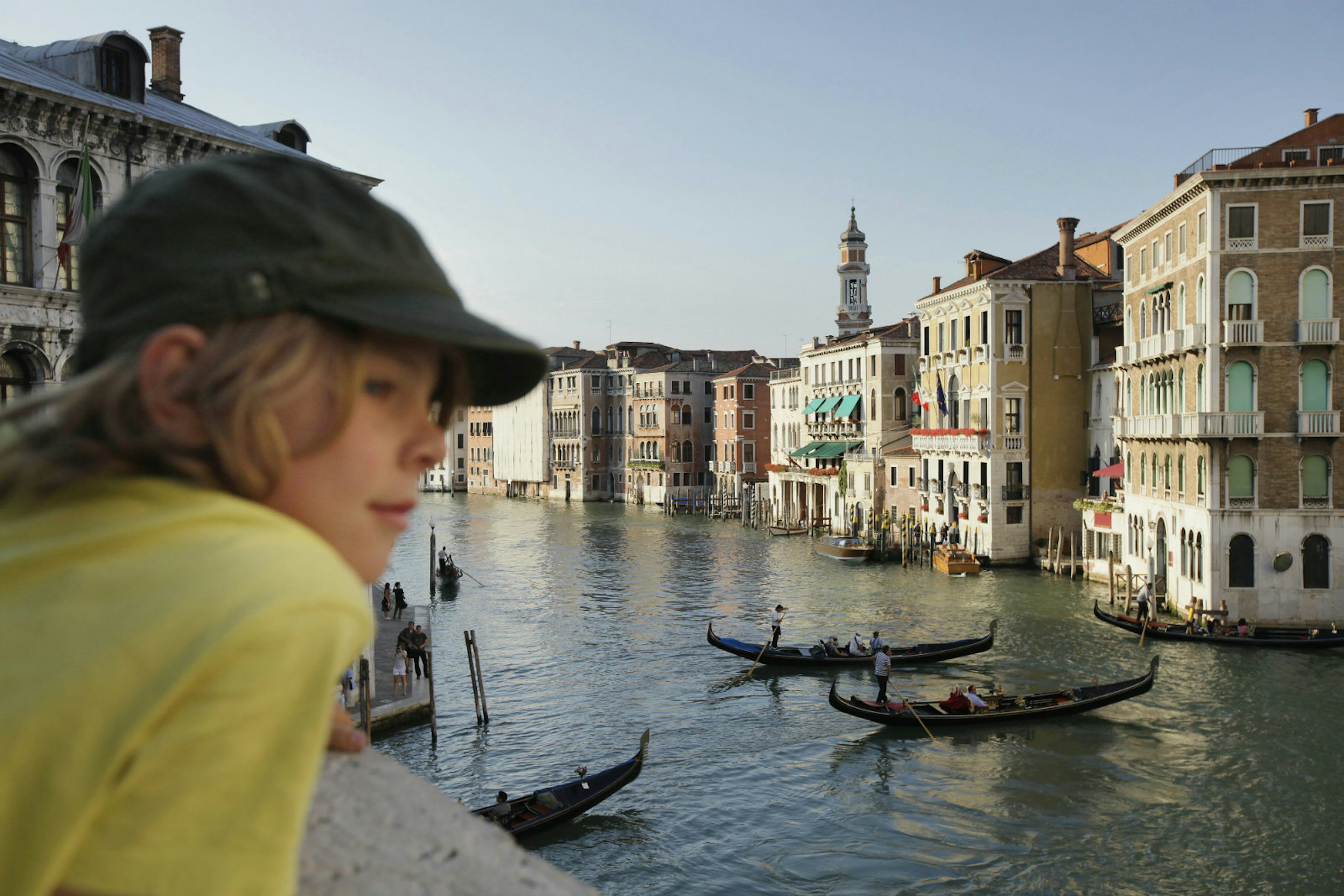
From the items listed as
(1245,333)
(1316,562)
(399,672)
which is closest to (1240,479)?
(1316,562)

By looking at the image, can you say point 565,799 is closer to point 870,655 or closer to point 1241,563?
point 870,655

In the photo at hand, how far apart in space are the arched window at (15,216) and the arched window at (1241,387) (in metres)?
20.5

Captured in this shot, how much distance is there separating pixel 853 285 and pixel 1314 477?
36.3 meters

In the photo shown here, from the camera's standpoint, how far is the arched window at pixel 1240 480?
21.4 metres

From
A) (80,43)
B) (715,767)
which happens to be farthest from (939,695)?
(80,43)

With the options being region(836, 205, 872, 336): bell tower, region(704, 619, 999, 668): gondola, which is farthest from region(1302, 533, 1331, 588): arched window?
region(836, 205, 872, 336): bell tower

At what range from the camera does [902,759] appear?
49.1 feet

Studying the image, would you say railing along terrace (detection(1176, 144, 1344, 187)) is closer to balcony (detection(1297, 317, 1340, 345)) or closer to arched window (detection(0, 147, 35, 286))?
balcony (detection(1297, 317, 1340, 345))

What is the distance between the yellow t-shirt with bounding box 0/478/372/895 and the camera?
663 mm

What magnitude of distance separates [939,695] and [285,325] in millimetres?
18466

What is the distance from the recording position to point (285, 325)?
2.84ft

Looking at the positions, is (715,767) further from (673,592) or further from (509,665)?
(673,592)

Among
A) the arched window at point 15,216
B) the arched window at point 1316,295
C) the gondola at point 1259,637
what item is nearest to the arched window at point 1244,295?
the arched window at point 1316,295

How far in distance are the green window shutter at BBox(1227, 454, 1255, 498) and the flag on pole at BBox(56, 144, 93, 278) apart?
20.2 meters
